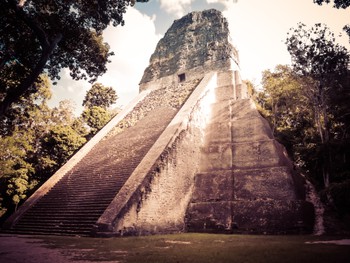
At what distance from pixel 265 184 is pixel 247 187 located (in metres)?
0.61

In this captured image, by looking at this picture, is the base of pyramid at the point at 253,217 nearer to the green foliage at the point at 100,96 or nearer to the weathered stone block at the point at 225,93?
the weathered stone block at the point at 225,93

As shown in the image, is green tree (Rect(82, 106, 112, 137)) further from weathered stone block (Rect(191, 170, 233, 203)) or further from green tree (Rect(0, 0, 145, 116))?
weathered stone block (Rect(191, 170, 233, 203))

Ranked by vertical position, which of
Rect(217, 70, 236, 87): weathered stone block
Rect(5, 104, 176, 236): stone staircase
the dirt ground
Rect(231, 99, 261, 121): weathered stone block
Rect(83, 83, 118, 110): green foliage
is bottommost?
the dirt ground

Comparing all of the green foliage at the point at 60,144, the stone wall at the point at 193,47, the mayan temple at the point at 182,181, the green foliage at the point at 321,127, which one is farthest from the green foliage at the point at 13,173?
the green foliage at the point at 321,127

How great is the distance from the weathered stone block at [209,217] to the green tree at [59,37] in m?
6.23

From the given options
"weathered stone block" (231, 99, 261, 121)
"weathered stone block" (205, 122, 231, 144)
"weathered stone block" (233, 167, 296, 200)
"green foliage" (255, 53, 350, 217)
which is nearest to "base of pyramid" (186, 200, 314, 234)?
"weathered stone block" (233, 167, 296, 200)

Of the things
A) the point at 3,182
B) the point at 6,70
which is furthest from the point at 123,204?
the point at 3,182

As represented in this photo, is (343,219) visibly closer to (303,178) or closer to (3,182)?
(303,178)

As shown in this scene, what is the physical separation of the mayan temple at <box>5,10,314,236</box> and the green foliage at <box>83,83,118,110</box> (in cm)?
1297

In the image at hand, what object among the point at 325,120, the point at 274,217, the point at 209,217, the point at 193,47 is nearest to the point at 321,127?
the point at 325,120

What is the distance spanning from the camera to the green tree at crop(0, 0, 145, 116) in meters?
7.80

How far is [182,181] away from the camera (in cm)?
938

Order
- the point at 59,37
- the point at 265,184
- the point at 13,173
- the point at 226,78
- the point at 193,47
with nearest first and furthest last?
the point at 59,37 → the point at 265,184 → the point at 13,173 → the point at 226,78 → the point at 193,47

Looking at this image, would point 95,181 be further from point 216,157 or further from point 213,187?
point 216,157
